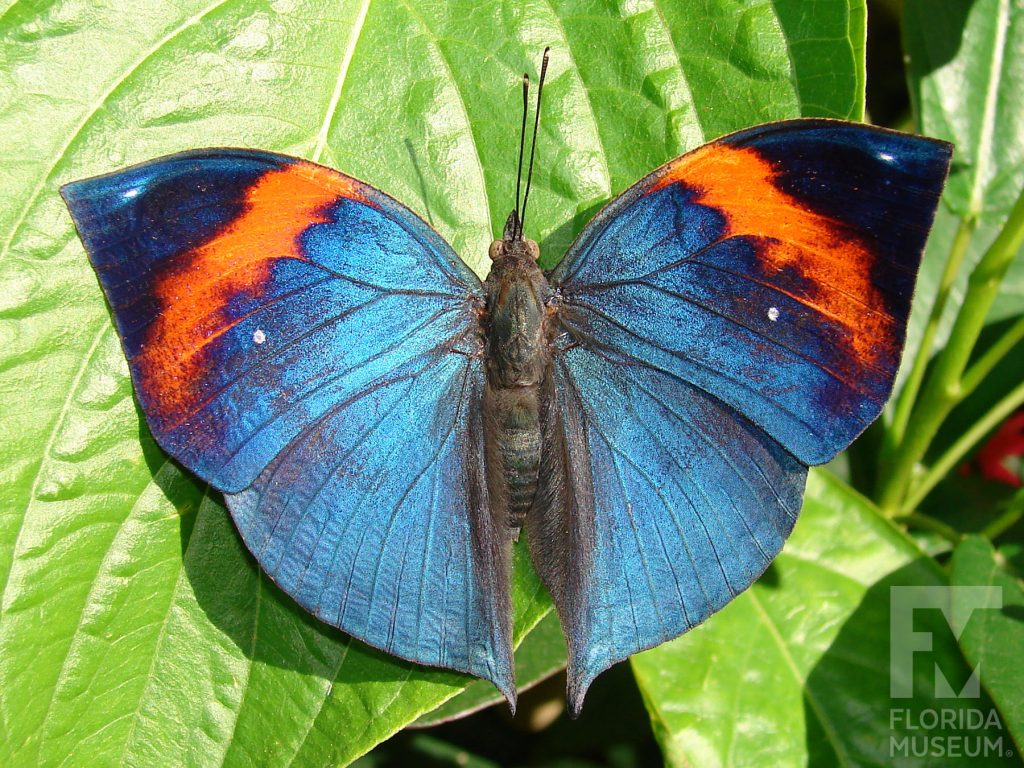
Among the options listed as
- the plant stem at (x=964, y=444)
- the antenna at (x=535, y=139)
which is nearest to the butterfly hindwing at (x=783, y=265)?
the antenna at (x=535, y=139)

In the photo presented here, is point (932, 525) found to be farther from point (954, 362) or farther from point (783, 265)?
point (783, 265)

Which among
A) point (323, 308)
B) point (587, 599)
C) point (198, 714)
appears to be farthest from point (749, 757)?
point (323, 308)

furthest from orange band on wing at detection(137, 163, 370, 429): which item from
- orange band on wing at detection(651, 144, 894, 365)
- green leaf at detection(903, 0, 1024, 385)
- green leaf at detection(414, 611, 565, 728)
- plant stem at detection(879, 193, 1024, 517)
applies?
green leaf at detection(903, 0, 1024, 385)

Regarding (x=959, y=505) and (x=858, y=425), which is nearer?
(x=858, y=425)

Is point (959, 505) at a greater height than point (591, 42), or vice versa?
point (591, 42)

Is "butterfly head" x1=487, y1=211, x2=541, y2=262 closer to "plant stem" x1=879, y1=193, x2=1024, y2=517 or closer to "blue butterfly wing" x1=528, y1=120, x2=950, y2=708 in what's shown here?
"blue butterfly wing" x1=528, y1=120, x2=950, y2=708

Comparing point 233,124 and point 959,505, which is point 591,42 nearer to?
point 233,124
